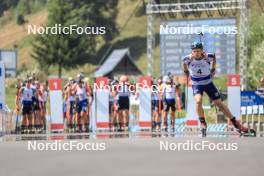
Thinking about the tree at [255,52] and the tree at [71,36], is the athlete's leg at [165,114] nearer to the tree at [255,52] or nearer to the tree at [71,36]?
the tree at [71,36]

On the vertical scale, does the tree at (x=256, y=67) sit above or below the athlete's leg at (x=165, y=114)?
above

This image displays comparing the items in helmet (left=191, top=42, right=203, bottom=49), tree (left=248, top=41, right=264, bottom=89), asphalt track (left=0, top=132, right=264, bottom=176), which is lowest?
asphalt track (left=0, top=132, right=264, bottom=176)

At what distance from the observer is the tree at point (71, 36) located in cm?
4275

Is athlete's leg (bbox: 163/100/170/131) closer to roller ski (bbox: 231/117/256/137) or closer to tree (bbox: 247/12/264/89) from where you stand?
roller ski (bbox: 231/117/256/137)

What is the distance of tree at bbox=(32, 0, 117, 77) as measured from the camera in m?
42.8

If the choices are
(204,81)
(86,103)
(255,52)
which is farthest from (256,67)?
(204,81)

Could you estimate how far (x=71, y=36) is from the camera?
3831 cm

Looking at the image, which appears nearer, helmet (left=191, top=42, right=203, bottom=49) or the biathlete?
helmet (left=191, top=42, right=203, bottom=49)

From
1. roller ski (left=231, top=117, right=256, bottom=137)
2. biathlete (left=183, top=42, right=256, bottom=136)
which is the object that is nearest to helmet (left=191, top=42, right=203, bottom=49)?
biathlete (left=183, top=42, right=256, bottom=136)

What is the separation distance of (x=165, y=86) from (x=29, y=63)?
5356 cm

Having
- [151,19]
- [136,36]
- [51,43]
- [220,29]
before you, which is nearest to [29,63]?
[136,36]

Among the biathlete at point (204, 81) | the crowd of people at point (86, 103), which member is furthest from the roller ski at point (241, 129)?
the crowd of people at point (86, 103)

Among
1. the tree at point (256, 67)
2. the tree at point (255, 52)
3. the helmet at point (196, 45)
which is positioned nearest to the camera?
the helmet at point (196, 45)

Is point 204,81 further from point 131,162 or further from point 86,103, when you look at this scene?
point 86,103
